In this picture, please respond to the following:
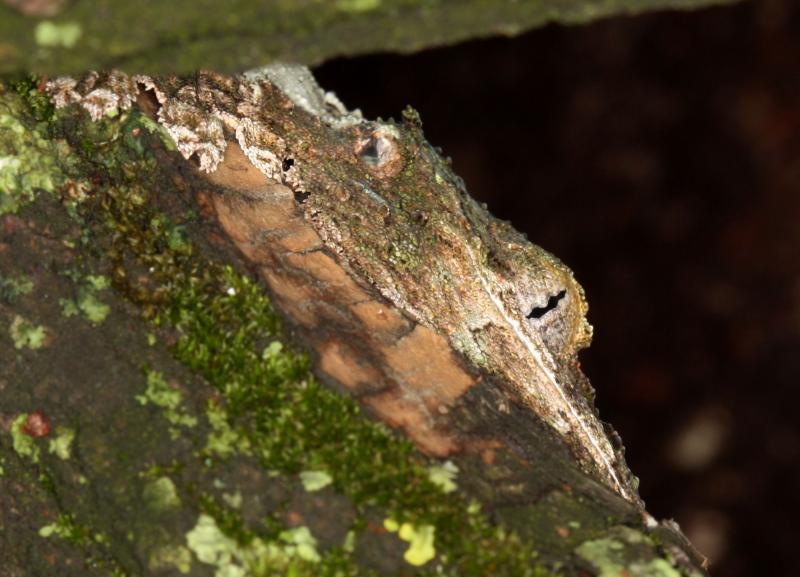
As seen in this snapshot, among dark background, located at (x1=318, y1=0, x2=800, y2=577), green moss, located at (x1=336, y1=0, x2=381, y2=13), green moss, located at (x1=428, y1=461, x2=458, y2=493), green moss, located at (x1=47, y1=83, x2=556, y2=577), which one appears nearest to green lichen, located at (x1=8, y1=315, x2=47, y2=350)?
green moss, located at (x1=47, y1=83, x2=556, y2=577)

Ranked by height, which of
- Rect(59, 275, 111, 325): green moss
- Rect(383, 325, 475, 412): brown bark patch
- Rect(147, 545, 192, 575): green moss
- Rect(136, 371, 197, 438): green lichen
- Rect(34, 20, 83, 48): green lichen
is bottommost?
Rect(147, 545, 192, 575): green moss

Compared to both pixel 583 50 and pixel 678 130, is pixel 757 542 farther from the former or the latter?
pixel 583 50

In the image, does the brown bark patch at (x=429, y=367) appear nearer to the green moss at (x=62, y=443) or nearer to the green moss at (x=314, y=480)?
the green moss at (x=314, y=480)

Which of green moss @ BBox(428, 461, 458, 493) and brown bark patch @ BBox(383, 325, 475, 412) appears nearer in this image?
green moss @ BBox(428, 461, 458, 493)

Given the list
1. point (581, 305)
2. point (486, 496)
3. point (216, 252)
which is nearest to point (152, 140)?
point (216, 252)

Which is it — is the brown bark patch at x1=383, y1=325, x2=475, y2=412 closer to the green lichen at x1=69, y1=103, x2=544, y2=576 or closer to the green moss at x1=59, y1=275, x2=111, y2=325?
the green lichen at x1=69, y1=103, x2=544, y2=576
